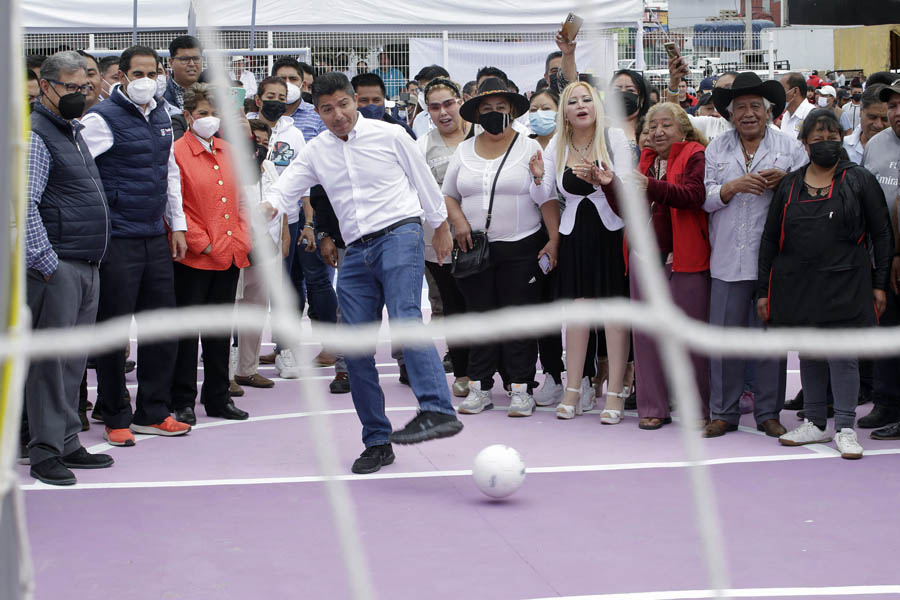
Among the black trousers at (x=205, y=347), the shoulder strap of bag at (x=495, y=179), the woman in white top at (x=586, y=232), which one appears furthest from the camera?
the shoulder strap of bag at (x=495, y=179)

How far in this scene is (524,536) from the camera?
3.87 m

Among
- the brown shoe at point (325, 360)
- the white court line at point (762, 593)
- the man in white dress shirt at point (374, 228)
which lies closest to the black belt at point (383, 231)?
the man in white dress shirt at point (374, 228)

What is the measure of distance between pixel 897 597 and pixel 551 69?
18.0ft

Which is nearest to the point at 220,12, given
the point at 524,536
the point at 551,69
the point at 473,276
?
the point at 551,69

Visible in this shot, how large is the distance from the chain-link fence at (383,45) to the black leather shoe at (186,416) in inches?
313

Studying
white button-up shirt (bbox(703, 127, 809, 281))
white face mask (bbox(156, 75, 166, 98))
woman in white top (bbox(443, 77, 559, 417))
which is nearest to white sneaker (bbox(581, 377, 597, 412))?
woman in white top (bbox(443, 77, 559, 417))

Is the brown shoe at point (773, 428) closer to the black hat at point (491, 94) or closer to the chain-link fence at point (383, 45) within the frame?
the black hat at point (491, 94)

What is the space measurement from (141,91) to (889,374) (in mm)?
3812

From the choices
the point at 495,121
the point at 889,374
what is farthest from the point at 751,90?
the point at 889,374

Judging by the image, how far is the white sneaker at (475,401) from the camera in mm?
6008

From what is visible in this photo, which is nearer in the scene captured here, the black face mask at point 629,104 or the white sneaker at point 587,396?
the black face mask at point 629,104

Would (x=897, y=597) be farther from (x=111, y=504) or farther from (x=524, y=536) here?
(x=111, y=504)

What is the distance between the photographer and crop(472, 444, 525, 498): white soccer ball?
422 centimetres

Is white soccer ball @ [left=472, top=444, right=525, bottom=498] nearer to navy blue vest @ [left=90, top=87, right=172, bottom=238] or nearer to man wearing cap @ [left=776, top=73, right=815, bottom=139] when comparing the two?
navy blue vest @ [left=90, top=87, right=172, bottom=238]
